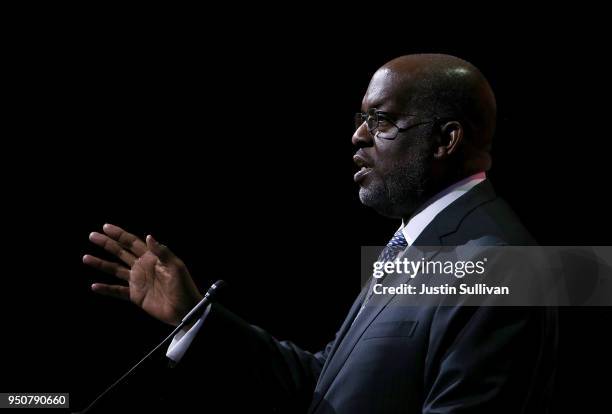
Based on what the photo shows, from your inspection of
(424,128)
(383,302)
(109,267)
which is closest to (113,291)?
(109,267)

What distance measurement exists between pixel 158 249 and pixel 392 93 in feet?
2.45

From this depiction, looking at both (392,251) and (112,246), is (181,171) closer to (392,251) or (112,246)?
(112,246)

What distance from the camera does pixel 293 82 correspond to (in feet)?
10.7

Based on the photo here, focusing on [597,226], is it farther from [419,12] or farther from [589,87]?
[419,12]

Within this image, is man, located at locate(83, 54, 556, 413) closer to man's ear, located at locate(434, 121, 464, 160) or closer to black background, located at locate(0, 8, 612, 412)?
man's ear, located at locate(434, 121, 464, 160)

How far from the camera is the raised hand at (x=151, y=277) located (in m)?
1.96

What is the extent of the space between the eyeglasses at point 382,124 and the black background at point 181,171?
1.02m

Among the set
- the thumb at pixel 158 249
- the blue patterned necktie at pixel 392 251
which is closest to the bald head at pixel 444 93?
the blue patterned necktie at pixel 392 251

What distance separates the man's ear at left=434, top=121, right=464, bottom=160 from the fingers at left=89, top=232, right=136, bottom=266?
863 mm

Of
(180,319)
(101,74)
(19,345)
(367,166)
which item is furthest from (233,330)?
(101,74)

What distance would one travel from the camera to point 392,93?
206 cm

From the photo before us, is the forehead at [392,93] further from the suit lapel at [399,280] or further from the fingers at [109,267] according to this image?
the fingers at [109,267]

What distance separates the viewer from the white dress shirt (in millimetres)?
1985

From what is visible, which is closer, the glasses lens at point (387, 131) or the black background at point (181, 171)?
the glasses lens at point (387, 131)
